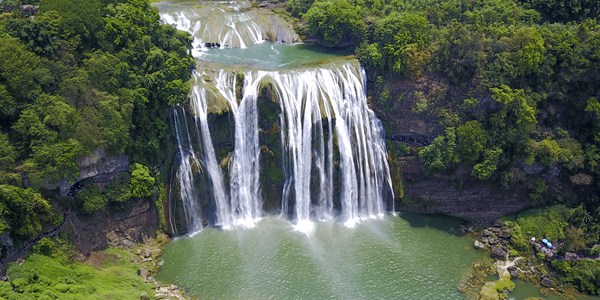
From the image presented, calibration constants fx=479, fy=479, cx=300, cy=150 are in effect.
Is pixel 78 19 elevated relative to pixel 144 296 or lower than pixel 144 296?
elevated

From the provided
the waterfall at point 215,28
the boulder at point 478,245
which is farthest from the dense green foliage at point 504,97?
the waterfall at point 215,28

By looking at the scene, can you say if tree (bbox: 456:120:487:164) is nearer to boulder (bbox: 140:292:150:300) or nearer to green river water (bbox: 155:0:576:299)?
green river water (bbox: 155:0:576:299)

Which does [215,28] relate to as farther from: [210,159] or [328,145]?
[328,145]

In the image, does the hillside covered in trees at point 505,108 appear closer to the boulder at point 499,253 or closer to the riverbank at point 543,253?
the riverbank at point 543,253

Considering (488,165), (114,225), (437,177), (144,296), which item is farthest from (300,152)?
(144,296)

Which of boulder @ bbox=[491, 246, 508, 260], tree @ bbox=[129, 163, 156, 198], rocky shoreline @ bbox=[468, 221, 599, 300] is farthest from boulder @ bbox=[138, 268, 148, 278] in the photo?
boulder @ bbox=[491, 246, 508, 260]

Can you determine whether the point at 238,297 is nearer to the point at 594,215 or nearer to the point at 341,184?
the point at 341,184
